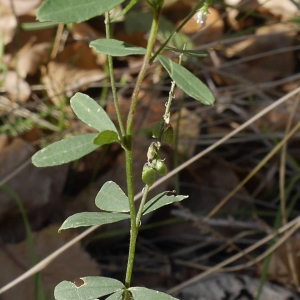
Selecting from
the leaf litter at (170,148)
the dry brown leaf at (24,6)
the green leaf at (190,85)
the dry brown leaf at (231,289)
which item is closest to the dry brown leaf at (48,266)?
the leaf litter at (170,148)

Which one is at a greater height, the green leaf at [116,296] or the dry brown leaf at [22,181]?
the green leaf at [116,296]

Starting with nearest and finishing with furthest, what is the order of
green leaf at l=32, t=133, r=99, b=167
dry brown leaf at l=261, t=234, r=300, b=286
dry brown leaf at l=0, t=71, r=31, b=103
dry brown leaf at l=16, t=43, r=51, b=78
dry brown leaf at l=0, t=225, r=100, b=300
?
green leaf at l=32, t=133, r=99, b=167, dry brown leaf at l=0, t=225, r=100, b=300, dry brown leaf at l=261, t=234, r=300, b=286, dry brown leaf at l=0, t=71, r=31, b=103, dry brown leaf at l=16, t=43, r=51, b=78

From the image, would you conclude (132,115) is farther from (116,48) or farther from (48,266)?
(48,266)

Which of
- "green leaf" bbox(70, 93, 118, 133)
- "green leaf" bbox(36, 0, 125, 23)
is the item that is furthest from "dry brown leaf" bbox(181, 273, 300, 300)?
"green leaf" bbox(36, 0, 125, 23)

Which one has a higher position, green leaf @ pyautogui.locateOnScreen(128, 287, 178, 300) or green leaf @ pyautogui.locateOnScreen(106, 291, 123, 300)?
green leaf @ pyautogui.locateOnScreen(128, 287, 178, 300)

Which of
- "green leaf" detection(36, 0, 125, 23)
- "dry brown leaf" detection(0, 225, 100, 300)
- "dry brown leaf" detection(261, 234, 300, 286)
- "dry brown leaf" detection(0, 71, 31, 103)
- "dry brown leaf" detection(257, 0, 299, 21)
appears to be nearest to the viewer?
"green leaf" detection(36, 0, 125, 23)

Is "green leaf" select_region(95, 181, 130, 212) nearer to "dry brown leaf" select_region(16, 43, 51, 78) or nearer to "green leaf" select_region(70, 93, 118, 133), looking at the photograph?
"green leaf" select_region(70, 93, 118, 133)

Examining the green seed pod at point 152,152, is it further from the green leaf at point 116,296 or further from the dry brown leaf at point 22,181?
the dry brown leaf at point 22,181

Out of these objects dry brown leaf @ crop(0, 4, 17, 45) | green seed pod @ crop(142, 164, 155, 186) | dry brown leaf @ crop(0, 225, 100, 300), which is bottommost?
dry brown leaf @ crop(0, 225, 100, 300)
